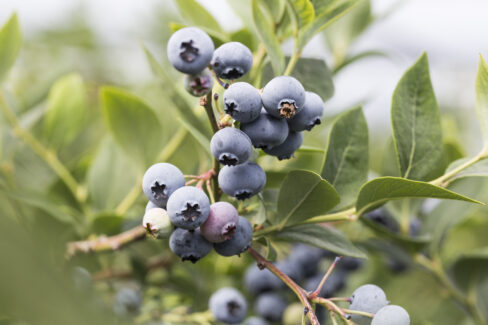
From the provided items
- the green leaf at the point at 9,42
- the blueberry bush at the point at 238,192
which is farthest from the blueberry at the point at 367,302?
the green leaf at the point at 9,42

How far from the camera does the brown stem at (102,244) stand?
1.28 metres

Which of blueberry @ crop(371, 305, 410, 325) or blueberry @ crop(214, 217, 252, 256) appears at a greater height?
blueberry @ crop(214, 217, 252, 256)

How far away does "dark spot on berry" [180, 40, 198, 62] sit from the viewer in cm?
88

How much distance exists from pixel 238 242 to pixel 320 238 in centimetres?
24

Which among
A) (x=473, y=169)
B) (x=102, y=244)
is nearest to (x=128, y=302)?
(x=102, y=244)

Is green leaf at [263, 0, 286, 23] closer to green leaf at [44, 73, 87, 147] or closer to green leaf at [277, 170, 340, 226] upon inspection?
green leaf at [277, 170, 340, 226]

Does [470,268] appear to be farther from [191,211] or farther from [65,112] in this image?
[65,112]

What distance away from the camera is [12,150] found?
1.63 m

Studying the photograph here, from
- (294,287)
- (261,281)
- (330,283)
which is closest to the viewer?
(294,287)

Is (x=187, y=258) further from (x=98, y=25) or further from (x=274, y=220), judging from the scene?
(x=98, y=25)

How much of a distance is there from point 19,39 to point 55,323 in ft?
4.40

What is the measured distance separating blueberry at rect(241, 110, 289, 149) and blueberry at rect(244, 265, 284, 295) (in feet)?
2.53

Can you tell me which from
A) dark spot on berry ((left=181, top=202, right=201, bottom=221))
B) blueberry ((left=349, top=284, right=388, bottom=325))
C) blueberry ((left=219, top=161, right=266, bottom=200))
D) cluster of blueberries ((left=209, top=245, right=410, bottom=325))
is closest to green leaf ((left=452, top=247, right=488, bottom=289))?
cluster of blueberries ((left=209, top=245, right=410, bottom=325))

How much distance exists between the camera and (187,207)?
855mm
